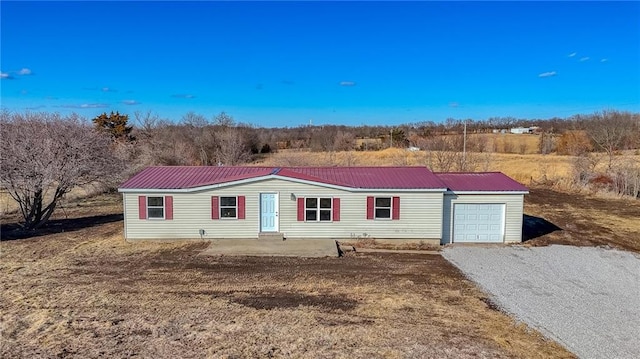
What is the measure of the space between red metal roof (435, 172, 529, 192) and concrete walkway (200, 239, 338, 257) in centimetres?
562

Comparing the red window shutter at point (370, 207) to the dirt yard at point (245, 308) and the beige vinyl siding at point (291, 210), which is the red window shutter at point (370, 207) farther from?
the dirt yard at point (245, 308)

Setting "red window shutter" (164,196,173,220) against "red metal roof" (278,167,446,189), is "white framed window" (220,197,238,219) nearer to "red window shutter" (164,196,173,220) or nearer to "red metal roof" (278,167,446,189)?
"red window shutter" (164,196,173,220)

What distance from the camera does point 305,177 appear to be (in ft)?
54.4

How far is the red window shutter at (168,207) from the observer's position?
54.0ft

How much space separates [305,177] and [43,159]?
1171 cm

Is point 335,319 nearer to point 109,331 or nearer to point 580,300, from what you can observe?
point 109,331

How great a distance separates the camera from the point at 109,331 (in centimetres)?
891

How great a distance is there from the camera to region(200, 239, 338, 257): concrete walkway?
Result: 14758mm

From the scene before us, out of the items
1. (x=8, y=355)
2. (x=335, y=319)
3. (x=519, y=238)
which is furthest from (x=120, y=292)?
(x=519, y=238)

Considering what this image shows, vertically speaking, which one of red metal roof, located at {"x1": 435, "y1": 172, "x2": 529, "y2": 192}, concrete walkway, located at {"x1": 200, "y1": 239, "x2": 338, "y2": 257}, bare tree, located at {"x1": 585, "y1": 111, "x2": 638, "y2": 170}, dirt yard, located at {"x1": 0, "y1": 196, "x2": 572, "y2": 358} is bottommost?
dirt yard, located at {"x1": 0, "y1": 196, "x2": 572, "y2": 358}

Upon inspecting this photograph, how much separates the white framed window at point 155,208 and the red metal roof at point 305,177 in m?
0.52

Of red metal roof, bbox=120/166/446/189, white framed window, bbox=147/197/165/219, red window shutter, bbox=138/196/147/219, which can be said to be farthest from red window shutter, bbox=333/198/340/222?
red window shutter, bbox=138/196/147/219

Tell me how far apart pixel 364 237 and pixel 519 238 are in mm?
6258

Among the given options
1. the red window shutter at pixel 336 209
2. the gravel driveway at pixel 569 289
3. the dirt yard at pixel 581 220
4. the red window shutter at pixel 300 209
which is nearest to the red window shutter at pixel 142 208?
the red window shutter at pixel 300 209
